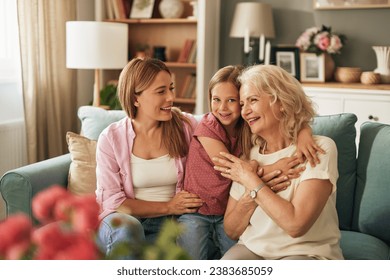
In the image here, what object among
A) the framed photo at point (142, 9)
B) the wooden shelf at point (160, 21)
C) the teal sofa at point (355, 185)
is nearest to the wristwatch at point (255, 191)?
the teal sofa at point (355, 185)

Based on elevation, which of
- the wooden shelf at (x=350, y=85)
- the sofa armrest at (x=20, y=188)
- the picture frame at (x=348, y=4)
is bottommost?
the sofa armrest at (x=20, y=188)

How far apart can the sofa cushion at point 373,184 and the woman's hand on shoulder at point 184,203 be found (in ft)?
2.04

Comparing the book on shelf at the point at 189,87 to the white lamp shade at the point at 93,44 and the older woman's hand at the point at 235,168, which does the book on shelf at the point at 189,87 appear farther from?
the older woman's hand at the point at 235,168

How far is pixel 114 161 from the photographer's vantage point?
6.08 ft

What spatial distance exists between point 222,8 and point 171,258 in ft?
12.3

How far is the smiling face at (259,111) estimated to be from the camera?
1.58m

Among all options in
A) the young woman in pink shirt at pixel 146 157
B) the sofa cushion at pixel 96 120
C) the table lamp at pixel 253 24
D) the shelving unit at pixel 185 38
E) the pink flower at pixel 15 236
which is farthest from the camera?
the shelving unit at pixel 185 38

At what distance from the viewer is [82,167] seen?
83.9 inches

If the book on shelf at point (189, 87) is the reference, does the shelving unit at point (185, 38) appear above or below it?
above

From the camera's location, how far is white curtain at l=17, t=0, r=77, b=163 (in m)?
3.43

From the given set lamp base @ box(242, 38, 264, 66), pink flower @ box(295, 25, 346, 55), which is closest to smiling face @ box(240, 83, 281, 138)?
lamp base @ box(242, 38, 264, 66)

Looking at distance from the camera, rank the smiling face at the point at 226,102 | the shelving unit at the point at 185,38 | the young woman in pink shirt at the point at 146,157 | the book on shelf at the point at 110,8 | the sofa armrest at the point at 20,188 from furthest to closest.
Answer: the book on shelf at the point at 110,8, the shelving unit at the point at 185,38, the sofa armrest at the point at 20,188, the young woman in pink shirt at the point at 146,157, the smiling face at the point at 226,102
